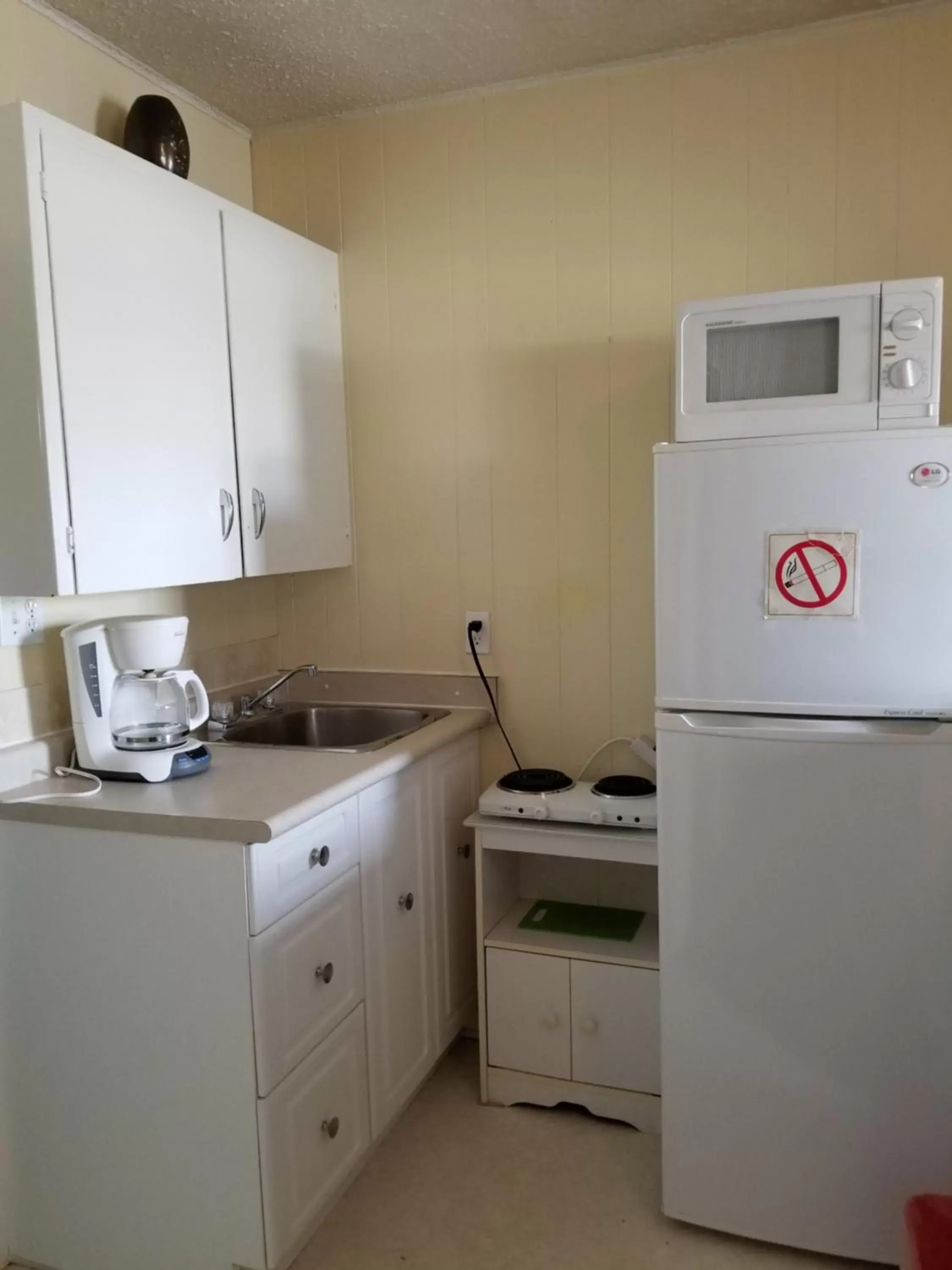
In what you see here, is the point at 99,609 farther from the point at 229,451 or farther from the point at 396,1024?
the point at 396,1024

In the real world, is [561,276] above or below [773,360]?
above

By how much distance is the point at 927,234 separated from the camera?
6.98ft

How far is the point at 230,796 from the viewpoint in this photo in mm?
1776

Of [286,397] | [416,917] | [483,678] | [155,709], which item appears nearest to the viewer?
[155,709]

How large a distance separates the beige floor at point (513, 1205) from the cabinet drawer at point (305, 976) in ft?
1.51

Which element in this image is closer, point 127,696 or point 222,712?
point 127,696

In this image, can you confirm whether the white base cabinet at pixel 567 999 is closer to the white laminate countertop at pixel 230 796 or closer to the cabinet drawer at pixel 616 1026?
the cabinet drawer at pixel 616 1026

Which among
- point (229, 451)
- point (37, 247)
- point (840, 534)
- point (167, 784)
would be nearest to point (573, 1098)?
point (167, 784)

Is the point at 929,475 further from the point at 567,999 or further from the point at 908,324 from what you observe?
the point at 567,999

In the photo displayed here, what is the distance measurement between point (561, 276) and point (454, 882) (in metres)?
1.55

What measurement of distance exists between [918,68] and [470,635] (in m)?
1.65

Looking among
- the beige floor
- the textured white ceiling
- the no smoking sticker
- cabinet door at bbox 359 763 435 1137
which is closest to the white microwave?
the no smoking sticker

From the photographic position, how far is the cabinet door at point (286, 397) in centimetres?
221

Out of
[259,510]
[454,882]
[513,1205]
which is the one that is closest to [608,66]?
[259,510]
